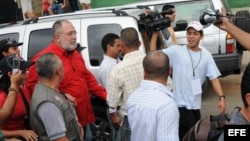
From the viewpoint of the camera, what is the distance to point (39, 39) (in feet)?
20.6

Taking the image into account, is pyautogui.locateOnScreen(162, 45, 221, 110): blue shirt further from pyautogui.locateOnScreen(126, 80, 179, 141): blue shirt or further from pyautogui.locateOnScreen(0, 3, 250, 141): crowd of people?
pyautogui.locateOnScreen(126, 80, 179, 141): blue shirt

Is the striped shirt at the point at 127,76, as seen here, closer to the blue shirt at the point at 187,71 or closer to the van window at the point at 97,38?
the blue shirt at the point at 187,71

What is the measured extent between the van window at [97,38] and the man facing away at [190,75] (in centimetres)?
150

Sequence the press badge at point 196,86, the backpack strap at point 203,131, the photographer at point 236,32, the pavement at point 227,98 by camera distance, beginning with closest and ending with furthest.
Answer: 1. the backpack strap at point 203,131
2. the photographer at point 236,32
3. the press badge at point 196,86
4. the pavement at point 227,98

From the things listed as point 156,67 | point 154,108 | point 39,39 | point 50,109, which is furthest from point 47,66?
point 39,39

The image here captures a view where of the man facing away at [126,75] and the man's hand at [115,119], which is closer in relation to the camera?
the man facing away at [126,75]

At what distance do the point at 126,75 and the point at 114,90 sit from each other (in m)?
0.20

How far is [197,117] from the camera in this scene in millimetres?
4766

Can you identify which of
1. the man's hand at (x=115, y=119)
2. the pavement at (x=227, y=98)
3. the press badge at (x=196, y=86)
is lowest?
the pavement at (x=227, y=98)

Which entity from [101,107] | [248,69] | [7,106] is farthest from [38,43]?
[248,69]

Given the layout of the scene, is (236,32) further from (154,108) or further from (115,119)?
(115,119)

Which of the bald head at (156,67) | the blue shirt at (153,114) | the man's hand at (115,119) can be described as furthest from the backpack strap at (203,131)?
the man's hand at (115,119)

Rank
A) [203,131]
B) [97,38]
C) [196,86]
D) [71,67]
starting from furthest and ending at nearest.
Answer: [97,38]
[196,86]
[71,67]
[203,131]

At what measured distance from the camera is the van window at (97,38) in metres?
6.05
